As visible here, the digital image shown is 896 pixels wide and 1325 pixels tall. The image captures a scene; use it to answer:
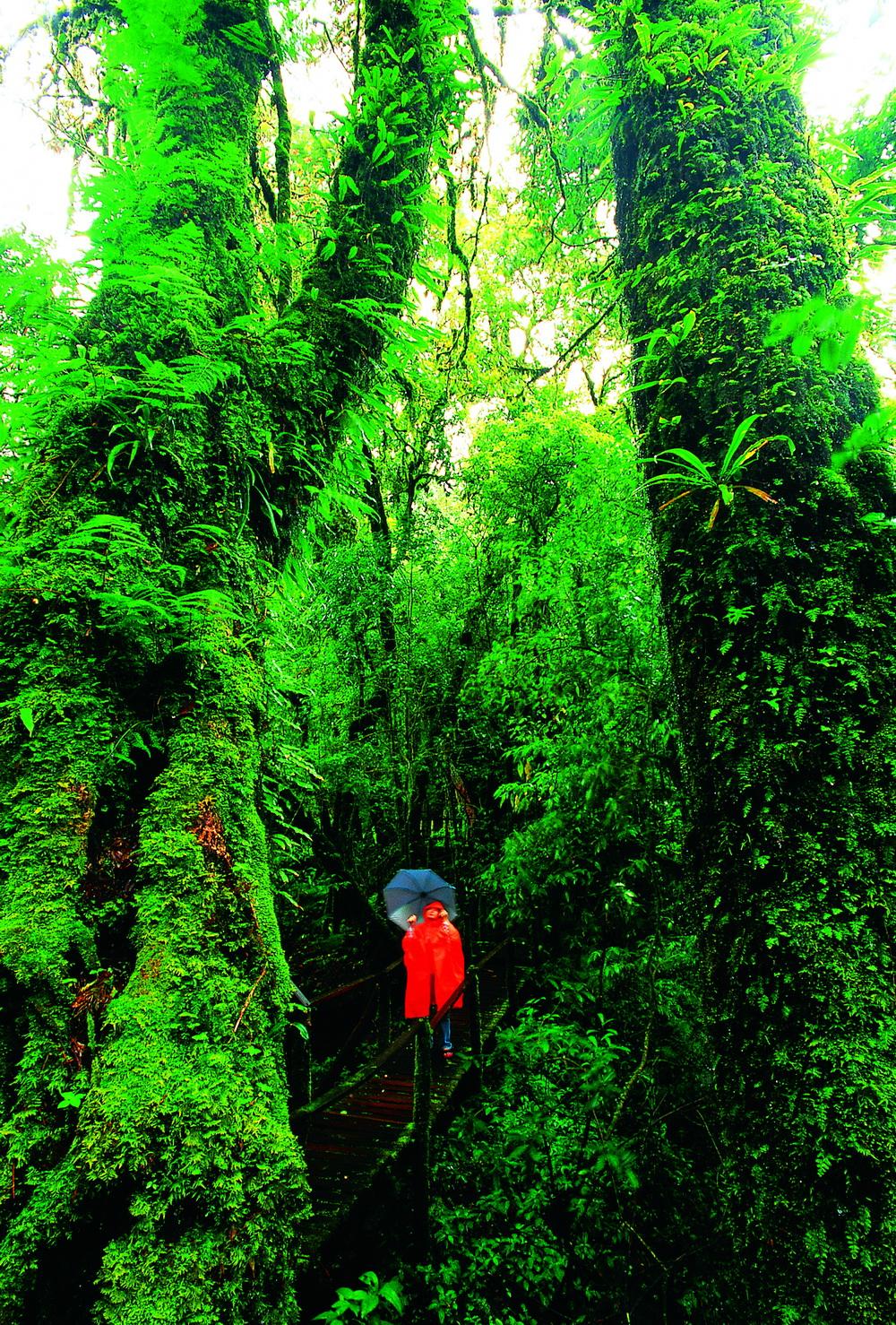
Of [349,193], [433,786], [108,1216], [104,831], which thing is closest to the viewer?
[108,1216]

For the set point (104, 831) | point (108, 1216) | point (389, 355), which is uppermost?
point (389, 355)

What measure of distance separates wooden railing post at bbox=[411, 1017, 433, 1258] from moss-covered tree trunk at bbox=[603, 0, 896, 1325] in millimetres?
3524

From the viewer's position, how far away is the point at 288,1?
Answer: 3291mm

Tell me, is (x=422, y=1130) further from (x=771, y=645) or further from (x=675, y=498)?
(x=675, y=498)

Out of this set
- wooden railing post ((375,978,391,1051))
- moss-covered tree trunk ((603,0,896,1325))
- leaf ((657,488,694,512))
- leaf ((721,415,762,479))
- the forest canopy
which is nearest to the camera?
moss-covered tree trunk ((603,0,896,1325))

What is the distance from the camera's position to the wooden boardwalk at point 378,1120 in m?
4.10

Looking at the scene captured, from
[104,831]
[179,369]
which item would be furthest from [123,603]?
[179,369]

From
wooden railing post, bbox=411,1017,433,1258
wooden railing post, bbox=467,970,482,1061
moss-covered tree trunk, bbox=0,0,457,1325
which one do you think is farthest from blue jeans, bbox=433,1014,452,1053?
moss-covered tree trunk, bbox=0,0,457,1325

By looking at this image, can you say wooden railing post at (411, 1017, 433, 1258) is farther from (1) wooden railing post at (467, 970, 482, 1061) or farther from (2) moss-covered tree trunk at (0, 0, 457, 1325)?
(2) moss-covered tree trunk at (0, 0, 457, 1325)

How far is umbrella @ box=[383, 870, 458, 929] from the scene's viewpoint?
6805 mm

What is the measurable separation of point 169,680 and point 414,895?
549cm

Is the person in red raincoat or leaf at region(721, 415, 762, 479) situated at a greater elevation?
leaf at region(721, 415, 762, 479)

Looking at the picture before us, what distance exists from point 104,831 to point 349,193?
3.26 metres

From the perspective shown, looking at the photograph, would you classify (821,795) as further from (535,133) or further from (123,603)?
(535,133)
